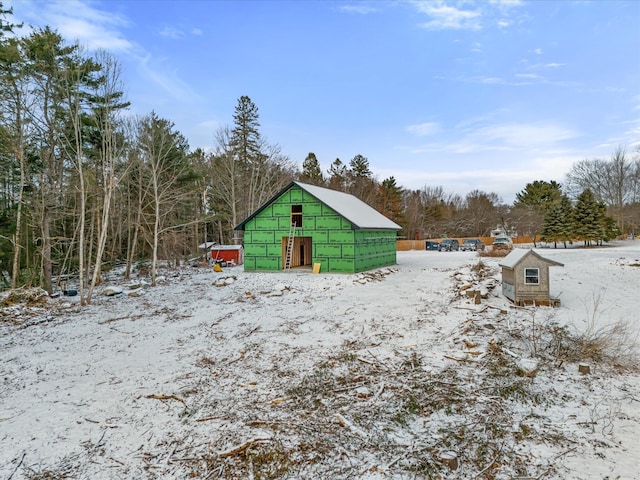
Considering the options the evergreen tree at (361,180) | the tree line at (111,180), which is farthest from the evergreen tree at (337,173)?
the evergreen tree at (361,180)

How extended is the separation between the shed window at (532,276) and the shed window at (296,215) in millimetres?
12099

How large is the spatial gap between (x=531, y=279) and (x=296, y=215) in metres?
12.6

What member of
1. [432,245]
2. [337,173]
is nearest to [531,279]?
[432,245]

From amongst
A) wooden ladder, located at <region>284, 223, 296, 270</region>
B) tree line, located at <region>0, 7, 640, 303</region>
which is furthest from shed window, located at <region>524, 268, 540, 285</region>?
tree line, located at <region>0, 7, 640, 303</region>

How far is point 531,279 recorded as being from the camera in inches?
418

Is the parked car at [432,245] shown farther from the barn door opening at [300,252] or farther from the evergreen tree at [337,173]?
the barn door opening at [300,252]

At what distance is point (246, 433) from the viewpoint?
4879mm

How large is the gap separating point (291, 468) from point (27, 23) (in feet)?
69.7

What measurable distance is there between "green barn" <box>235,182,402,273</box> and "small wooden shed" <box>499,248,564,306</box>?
8.84m

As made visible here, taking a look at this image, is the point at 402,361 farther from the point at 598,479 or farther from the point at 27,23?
the point at 27,23

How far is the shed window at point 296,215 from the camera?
20031 mm

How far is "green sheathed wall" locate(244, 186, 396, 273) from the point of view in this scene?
18797mm

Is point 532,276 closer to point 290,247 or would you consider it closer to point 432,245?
point 290,247

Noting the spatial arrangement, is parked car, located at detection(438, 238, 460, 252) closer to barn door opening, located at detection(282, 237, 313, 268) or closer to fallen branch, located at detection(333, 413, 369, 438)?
barn door opening, located at detection(282, 237, 313, 268)
